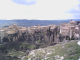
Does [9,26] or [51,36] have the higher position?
[9,26]

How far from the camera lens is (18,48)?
11766mm

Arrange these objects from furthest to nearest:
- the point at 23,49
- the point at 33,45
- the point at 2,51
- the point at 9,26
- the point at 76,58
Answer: the point at 9,26
the point at 33,45
the point at 23,49
the point at 2,51
the point at 76,58

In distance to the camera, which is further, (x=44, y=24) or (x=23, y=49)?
(x=44, y=24)

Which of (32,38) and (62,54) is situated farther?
(32,38)

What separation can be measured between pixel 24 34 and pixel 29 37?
1.18 m

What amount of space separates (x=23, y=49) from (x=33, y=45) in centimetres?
156

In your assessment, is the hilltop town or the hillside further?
the hilltop town

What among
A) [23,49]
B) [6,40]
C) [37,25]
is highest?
[37,25]

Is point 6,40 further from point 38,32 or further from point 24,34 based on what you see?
point 38,32

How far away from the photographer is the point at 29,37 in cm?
1495

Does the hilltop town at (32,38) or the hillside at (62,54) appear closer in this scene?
the hillside at (62,54)

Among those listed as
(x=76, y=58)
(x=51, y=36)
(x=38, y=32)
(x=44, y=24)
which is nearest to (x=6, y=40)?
(x=38, y=32)

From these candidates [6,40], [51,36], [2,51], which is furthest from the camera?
[51,36]

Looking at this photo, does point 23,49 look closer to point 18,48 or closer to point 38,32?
point 18,48
